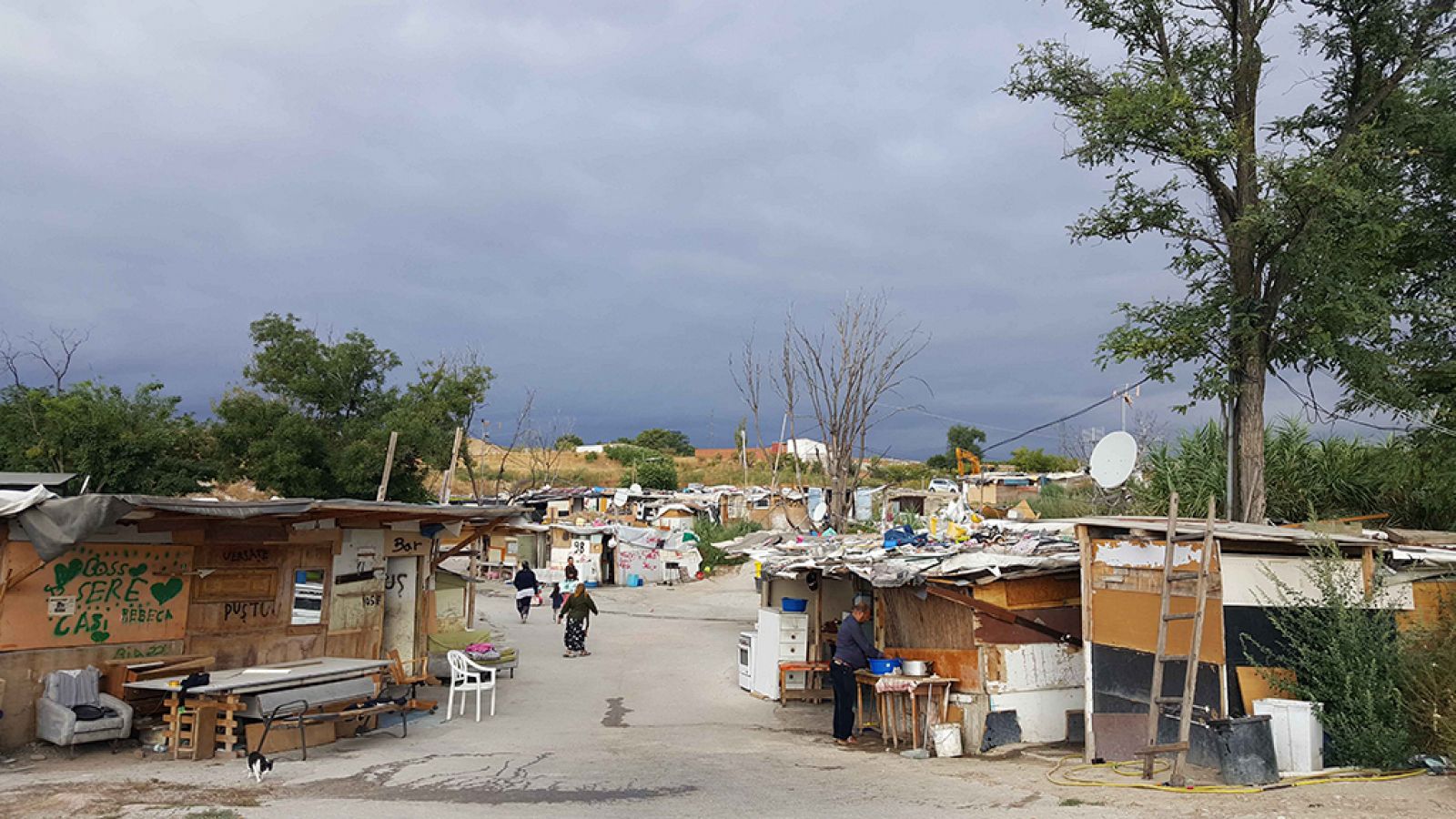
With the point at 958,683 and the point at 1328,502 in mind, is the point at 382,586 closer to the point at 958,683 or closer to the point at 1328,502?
the point at 958,683

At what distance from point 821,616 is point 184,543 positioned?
9515 mm

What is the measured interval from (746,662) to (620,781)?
7.30m

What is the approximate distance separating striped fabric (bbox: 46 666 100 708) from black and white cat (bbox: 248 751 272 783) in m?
2.45

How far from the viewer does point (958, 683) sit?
11.8 m

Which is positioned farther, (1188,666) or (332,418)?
(332,418)

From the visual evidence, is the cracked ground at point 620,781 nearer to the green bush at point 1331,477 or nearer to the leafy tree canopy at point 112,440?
the green bush at point 1331,477

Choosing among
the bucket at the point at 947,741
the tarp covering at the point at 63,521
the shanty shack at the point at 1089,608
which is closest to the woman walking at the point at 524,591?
the shanty shack at the point at 1089,608

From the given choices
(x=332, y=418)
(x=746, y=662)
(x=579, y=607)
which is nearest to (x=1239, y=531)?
(x=746, y=662)

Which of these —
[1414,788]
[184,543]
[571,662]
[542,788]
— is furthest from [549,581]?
[1414,788]

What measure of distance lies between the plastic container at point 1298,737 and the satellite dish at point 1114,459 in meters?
3.76

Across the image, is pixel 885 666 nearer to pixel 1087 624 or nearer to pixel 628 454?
pixel 1087 624

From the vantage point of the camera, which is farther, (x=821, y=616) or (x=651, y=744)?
(x=821, y=616)

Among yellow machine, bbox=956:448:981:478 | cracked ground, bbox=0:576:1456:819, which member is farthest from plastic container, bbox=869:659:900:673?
yellow machine, bbox=956:448:981:478

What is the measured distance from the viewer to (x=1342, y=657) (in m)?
8.97
